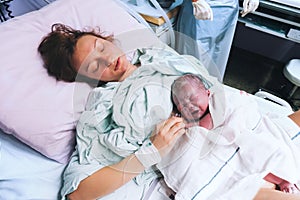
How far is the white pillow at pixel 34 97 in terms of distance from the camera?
92 centimetres

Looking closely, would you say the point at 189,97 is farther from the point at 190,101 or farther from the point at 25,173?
the point at 25,173

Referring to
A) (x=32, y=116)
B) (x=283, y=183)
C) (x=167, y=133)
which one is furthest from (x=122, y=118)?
(x=283, y=183)

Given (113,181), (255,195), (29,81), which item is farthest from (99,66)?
(255,195)

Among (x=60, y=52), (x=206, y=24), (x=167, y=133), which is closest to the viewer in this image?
(x=167, y=133)

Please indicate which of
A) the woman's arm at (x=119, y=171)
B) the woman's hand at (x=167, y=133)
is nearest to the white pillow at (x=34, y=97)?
the woman's arm at (x=119, y=171)

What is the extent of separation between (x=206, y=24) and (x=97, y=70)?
77 centimetres

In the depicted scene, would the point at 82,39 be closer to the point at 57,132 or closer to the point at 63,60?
the point at 63,60

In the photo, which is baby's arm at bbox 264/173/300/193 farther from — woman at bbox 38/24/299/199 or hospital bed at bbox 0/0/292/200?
hospital bed at bbox 0/0/292/200

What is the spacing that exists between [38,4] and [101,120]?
2.81 feet

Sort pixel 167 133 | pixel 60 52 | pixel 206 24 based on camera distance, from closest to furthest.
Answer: pixel 167 133
pixel 60 52
pixel 206 24

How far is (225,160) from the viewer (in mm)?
913

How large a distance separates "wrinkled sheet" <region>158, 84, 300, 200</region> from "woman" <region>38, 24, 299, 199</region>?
0.06 meters

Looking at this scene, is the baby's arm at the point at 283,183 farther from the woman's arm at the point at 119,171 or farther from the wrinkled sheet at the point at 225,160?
the woman's arm at the point at 119,171

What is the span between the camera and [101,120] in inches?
35.6
